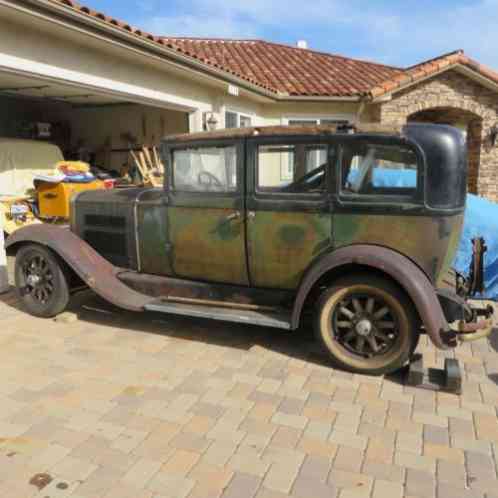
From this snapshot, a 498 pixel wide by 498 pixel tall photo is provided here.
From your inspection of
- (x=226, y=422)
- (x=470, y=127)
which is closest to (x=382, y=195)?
(x=226, y=422)

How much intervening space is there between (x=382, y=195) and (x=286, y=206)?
2.42 ft

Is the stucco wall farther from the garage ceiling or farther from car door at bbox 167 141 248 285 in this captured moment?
car door at bbox 167 141 248 285

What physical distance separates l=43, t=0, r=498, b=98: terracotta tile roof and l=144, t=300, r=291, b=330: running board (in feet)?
14.8

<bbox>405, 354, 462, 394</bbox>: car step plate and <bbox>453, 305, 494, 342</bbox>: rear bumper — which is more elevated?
<bbox>453, 305, 494, 342</bbox>: rear bumper

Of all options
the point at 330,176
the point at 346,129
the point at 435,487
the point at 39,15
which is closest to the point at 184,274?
the point at 330,176

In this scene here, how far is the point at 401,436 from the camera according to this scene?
2801mm

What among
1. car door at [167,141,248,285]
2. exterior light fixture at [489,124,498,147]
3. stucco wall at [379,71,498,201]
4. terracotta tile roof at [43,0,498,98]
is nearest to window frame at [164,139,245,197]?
car door at [167,141,248,285]

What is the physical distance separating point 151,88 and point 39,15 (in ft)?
8.97

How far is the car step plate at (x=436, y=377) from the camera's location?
10.9 ft

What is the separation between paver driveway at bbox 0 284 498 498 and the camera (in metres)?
2.38

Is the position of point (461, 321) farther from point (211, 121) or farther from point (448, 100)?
point (448, 100)

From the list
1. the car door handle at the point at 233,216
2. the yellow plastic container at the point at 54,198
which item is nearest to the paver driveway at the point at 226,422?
the car door handle at the point at 233,216

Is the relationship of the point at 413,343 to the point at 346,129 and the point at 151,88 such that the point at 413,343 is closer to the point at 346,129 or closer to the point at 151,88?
the point at 346,129

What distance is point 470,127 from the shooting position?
11883 mm
